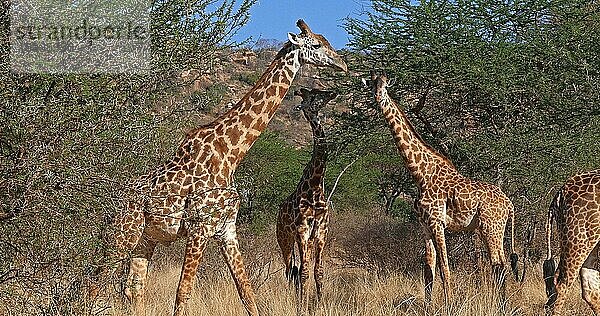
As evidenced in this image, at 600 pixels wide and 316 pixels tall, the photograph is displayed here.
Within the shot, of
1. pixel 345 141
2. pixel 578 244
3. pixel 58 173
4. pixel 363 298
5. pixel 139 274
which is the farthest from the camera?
pixel 345 141

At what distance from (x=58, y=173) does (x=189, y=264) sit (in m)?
2.04

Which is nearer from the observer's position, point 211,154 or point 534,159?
point 211,154

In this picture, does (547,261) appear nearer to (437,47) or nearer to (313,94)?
(313,94)

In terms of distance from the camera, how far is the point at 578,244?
257 inches

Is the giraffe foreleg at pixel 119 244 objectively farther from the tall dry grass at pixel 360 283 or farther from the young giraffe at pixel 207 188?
the tall dry grass at pixel 360 283

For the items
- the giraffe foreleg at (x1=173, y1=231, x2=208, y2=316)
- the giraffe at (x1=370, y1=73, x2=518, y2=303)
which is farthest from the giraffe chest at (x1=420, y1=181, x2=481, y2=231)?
the giraffe foreleg at (x1=173, y1=231, x2=208, y2=316)

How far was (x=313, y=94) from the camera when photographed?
26.6 feet

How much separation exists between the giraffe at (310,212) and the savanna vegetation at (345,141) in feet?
1.32

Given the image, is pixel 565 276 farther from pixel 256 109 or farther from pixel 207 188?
pixel 207 188

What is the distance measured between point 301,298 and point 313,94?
2087mm

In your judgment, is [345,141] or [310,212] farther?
[345,141]

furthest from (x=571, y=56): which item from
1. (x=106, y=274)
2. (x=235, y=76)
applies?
(x=235, y=76)

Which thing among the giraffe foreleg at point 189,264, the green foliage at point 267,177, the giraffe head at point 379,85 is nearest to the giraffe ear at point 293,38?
the giraffe head at point 379,85

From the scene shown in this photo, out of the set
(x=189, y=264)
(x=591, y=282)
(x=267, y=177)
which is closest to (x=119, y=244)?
(x=189, y=264)
